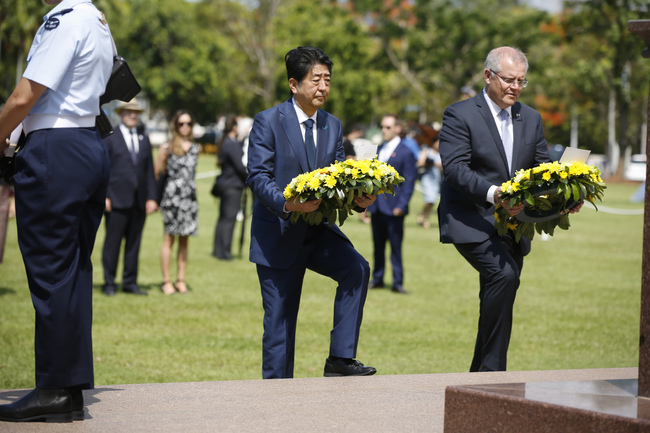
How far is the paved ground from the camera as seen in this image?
4.28 metres

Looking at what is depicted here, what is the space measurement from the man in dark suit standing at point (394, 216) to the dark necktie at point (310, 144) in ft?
21.3

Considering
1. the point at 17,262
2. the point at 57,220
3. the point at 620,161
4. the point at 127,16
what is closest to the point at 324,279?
the point at 17,262

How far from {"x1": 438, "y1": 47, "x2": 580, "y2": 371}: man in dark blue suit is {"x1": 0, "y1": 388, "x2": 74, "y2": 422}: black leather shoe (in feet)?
9.05

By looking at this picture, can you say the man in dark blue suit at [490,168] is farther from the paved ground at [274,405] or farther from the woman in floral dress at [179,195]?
the woman in floral dress at [179,195]

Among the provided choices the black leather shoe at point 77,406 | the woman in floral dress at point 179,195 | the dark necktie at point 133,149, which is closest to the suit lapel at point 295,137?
the black leather shoe at point 77,406

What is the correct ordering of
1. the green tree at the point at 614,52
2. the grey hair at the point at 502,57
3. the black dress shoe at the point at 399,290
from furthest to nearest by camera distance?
the green tree at the point at 614,52 → the black dress shoe at the point at 399,290 → the grey hair at the point at 502,57

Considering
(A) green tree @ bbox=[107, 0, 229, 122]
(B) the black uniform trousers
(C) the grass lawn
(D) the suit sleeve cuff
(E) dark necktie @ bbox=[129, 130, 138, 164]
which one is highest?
(A) green tree @ bbox=[107, 0, 229, 122]

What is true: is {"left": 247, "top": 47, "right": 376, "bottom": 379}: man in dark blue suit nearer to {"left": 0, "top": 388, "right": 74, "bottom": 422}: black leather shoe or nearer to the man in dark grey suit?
the man in dark grey suit

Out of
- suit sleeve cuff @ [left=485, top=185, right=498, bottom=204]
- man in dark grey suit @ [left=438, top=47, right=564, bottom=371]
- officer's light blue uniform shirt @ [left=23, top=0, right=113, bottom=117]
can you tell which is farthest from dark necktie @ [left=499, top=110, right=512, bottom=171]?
officer's light blue uniform shirt @ [left=23, top=0, right=113, bottom=117]

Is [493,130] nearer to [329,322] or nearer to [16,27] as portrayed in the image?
[329,322]

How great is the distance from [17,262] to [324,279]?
4504 millimetres

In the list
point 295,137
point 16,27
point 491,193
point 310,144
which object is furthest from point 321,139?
point 16,27

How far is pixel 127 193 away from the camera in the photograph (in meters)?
11.1

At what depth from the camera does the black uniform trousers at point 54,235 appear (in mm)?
4082
